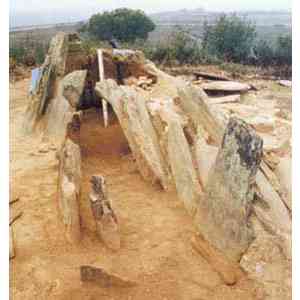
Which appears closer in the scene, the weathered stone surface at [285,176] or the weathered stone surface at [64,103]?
the weathered stone surface at [285,176]

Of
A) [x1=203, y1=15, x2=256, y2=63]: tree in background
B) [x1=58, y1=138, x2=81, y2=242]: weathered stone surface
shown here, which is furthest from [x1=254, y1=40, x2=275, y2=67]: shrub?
[x1=58, y1=138, x2=81, y2=242]: weathered stone surface

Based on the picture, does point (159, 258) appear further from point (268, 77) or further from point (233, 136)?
point (268, 77)

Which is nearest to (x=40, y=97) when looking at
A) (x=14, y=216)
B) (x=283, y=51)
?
(x=14, y=216)

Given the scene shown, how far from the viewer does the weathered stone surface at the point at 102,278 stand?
10.7 ft

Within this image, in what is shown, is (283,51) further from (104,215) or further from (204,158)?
(104,215)

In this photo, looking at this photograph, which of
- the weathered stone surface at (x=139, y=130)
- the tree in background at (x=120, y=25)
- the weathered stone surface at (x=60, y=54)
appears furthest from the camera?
the tree in background at (x=120, y=25)

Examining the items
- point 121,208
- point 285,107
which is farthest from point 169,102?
point 285,107

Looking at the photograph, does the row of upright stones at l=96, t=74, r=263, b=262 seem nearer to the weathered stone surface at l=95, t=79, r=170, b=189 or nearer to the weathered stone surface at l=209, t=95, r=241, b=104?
the weathered stone surface at l=95, t=79, r=170, b=189

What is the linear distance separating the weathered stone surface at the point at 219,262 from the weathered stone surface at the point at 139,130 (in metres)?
0.93

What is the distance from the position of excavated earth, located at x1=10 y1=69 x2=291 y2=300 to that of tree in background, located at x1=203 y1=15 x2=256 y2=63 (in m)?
10.3

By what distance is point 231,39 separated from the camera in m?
15.4

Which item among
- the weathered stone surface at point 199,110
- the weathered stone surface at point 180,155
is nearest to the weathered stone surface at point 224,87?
the weathered stone surface at point 199,110

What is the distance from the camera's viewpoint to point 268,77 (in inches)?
465

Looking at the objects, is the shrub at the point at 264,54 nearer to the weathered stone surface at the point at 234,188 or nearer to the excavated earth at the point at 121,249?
the excavated earth at the point at 121,249
